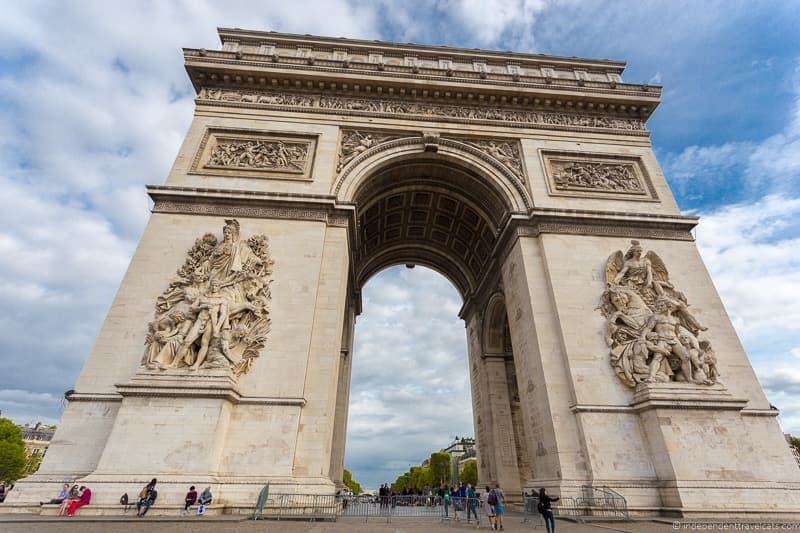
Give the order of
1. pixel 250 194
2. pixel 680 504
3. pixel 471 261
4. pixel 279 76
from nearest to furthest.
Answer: pixel 680 504
pixel 250 194
pixel 279 76
pixel 471 261

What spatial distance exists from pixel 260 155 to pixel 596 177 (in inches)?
511

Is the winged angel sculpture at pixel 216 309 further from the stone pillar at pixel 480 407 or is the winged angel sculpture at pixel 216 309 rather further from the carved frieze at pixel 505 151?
the stone pillar at pixel 480 407

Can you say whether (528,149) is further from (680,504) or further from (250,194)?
(680,504)

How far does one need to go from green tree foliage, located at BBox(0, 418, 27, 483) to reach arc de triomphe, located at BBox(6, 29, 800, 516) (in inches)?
1447

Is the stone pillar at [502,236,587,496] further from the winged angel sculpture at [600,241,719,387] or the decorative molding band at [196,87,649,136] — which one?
the decorative molding band at [196,87,649,136]

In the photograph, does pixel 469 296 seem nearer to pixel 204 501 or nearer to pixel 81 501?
pixel 204 501

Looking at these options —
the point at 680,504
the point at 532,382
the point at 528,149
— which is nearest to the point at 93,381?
the point at 532,382

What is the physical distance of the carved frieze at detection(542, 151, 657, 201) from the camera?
14992 mm

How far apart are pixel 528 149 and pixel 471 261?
6.48 m

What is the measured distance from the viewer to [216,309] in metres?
10.5

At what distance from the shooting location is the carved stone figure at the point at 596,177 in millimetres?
15164

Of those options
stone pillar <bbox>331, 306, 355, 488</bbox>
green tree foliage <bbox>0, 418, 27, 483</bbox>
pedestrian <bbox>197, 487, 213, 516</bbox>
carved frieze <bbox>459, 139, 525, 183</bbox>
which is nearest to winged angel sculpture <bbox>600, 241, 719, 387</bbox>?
carved frieze <bbox>459, 139, 525, 183</bbox>

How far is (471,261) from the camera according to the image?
20.2 m

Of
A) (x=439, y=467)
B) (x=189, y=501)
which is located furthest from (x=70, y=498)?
(x=439, y=467)
